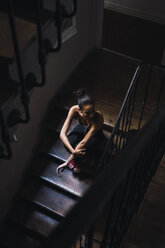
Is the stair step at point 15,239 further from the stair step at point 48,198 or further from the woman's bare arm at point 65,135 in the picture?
the woman's bare arm at point 65,135

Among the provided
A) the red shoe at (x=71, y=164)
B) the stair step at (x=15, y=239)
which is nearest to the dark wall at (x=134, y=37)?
the red shoe at (x=71, y=164)

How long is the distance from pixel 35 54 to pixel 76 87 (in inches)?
113

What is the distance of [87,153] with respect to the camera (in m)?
3.84

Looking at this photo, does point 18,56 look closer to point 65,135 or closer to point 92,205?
point 92,205

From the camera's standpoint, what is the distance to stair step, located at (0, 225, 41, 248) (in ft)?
13.1

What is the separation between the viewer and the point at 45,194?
399cm

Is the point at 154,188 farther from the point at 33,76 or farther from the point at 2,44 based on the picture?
the point at 2,44

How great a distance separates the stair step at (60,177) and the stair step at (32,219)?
432 mm

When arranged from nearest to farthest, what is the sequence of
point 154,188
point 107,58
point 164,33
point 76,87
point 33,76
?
point 33,76, point 154,188, point 76,87, point 107,58, point 164,33

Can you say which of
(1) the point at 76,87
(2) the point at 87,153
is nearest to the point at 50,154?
(2) the point at 87,153

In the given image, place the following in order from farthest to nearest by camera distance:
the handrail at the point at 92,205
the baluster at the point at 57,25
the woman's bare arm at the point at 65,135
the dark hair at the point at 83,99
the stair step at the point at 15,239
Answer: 1. the stair step at the point at 15,239
2. the woman's bare arm at the point at 65,135
3. the dark hair at the point at 83,99
4. the baluster at the point at 57,25
5. the handrail at the point at 92,205

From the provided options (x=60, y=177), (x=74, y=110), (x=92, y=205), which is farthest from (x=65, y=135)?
(x=92, y=205)

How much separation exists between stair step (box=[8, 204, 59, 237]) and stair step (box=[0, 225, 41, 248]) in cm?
15

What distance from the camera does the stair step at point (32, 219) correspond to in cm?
391
